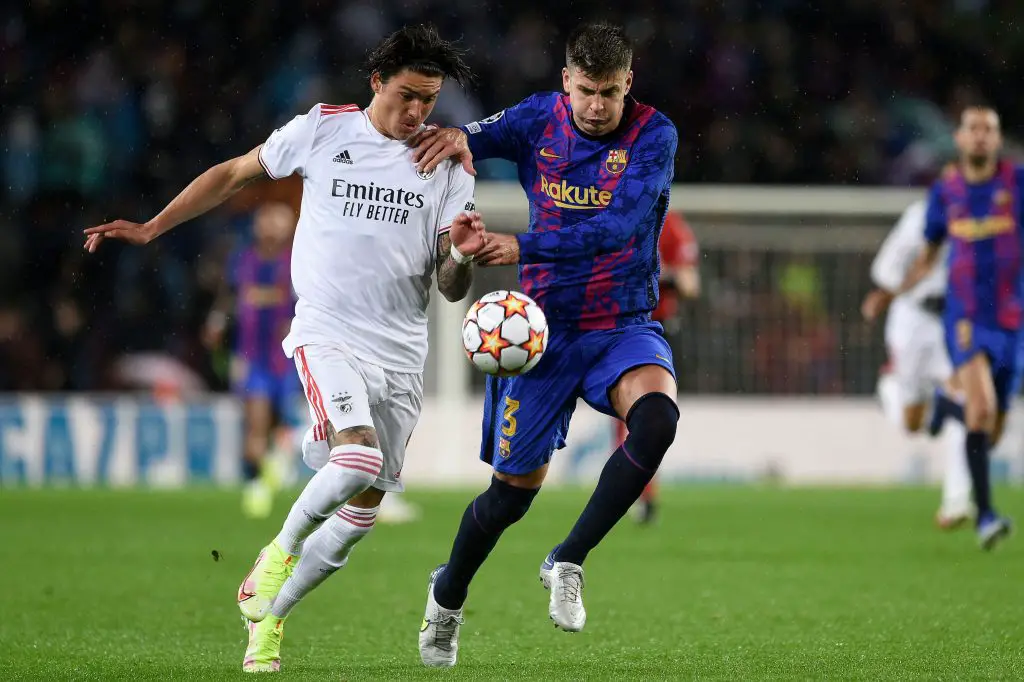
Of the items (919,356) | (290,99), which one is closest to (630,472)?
(919,356)

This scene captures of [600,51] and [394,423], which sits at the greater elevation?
[600,51]

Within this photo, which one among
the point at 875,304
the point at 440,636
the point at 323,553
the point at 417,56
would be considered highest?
the point at 417,56

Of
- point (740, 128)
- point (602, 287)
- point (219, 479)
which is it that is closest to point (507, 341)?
point (602, 287)

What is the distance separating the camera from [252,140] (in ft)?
57.3

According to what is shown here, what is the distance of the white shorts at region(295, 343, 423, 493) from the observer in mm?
5293

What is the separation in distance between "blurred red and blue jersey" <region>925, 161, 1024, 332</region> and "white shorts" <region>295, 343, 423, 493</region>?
16.7 ft

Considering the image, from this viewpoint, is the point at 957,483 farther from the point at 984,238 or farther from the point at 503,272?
the point at 503,272

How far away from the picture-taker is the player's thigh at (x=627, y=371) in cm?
550

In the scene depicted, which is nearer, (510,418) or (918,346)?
(510,418)

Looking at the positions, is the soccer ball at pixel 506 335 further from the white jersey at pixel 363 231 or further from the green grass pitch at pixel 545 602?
the green grass pitch at pixel 545 602

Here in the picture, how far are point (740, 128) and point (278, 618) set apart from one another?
1408cm

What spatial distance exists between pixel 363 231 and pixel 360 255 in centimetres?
8

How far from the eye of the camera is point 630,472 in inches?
213

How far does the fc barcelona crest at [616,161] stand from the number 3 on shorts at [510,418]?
34.3 inches
